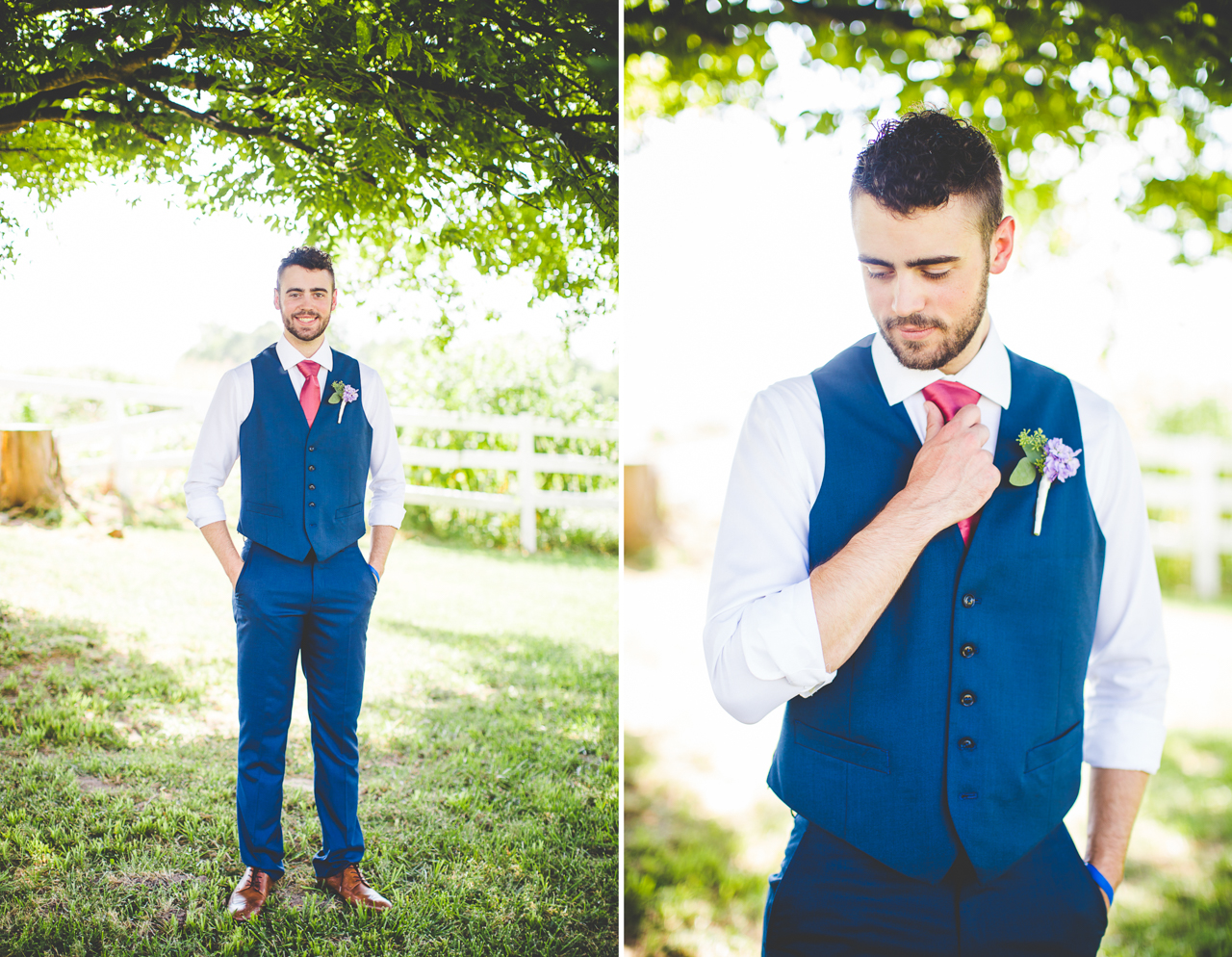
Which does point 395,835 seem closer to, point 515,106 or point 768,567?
point 768,567

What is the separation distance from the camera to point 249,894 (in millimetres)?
1548

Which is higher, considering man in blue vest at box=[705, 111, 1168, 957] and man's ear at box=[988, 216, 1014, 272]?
man's ear at box=[988, 216, 1014, 272]

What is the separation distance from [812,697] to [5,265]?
1688mm

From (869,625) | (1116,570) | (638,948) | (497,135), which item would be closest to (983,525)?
(869,625)

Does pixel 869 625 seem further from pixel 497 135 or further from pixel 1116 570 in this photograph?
pixel 497 135

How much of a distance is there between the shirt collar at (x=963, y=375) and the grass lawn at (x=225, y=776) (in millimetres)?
1010

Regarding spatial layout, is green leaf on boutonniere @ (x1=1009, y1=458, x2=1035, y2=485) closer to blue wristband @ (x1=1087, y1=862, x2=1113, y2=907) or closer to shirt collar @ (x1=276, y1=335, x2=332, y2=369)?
blue wristband @ (x1=1087, y1=862, x2=1113, y2=907)

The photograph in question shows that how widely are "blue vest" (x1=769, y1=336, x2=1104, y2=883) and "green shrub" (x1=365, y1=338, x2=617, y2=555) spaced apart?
0.75 meters

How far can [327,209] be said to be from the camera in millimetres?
1635

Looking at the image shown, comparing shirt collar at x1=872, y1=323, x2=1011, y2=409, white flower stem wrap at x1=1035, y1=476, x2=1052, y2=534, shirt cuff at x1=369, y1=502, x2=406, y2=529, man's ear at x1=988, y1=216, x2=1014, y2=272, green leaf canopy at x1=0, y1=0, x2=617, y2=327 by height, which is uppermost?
green leaf canopy at x1=0, y1=0, x2=617, y2=327

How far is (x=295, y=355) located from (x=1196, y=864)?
2922mm

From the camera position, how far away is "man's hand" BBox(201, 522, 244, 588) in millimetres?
1543

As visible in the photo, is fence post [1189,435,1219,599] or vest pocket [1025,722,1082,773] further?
fence post [1189,435,1219,599]

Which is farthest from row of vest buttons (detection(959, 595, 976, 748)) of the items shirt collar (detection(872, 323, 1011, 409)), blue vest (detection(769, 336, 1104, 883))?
shirt collar (detection(872, 323, 1011, 409))
